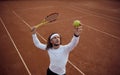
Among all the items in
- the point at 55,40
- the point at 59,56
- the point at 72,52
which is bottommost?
the point at 72,52

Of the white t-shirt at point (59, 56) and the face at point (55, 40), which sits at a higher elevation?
the face at point (55, 40)

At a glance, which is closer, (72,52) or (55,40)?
(55,40)

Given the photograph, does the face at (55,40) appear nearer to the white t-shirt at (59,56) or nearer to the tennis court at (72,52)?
the white t-shirt at (59,56)

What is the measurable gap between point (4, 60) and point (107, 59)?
3852mm

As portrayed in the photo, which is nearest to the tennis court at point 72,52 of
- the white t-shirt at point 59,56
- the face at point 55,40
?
the white t-shirt at point 59,56

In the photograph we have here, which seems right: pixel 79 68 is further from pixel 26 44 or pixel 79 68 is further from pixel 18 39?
pixel 18 39

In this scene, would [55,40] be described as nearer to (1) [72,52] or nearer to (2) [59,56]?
(2) [59,56]

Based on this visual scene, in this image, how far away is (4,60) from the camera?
629 centimetres

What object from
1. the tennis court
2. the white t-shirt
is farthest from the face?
the tennis court

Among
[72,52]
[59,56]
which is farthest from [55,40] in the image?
[72,52]

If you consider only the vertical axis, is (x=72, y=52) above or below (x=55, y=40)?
below

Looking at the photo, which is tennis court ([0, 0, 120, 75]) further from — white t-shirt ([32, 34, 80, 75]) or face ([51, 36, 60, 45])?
face ([51, 36, 60, 45])

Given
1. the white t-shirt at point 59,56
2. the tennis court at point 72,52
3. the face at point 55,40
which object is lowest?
the tennis court at point 72,52

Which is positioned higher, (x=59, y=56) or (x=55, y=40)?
(x=55, y=40)
